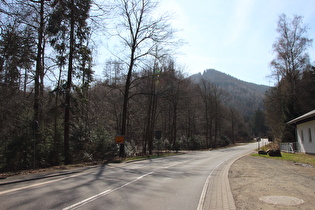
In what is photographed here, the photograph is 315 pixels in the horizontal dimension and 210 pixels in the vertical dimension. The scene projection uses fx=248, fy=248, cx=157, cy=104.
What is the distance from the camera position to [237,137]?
117 meters

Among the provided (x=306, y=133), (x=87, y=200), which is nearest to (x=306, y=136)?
(x=306, y=133)

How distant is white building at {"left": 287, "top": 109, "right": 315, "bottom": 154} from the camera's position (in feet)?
78.9

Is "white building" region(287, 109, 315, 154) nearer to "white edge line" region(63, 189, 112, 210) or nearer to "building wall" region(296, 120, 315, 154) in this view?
"building wall" region(296, 120, 315, 154)

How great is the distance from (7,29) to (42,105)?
9.92 m

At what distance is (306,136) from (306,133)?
318mm

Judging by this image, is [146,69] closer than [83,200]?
No

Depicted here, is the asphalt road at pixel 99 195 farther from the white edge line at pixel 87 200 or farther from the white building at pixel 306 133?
the white building at pixel 306 133

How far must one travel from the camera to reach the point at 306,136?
2611 centimetres

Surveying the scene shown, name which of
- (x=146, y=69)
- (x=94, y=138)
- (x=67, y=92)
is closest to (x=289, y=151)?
(x=146, y=69)

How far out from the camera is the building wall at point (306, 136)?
24.3m

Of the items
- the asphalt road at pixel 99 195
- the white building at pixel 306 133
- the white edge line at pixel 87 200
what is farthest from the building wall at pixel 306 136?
the white edge line at pixel 87 200

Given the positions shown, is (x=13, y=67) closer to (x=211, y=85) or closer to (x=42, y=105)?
(x=42, y=105)

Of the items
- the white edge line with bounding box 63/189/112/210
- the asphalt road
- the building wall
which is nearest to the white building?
the building wall

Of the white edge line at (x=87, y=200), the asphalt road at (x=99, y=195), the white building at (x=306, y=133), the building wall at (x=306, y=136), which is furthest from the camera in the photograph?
the building wall at (x=306, y=136)
